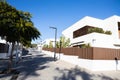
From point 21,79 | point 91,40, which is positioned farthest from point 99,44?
point 21,79

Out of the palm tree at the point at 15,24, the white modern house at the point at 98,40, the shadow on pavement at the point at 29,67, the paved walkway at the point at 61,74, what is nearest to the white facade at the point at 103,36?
the white modern house at the point at 98,40

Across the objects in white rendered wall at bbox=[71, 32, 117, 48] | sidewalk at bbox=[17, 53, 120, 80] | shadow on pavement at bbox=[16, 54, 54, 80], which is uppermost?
white rendered wall at bbox=[71, 32, 117, 48]

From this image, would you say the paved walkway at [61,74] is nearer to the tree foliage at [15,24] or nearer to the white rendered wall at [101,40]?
the tree foliage at [15,24]

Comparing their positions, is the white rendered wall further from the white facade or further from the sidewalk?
the sidewalk

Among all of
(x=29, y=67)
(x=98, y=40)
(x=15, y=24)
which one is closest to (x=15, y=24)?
(x=15, y=24)

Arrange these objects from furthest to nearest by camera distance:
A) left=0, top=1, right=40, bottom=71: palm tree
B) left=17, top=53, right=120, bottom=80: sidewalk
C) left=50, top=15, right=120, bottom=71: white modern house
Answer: left=50, top=15, right=120, bottom=71: white modern house < left=17, top=53, right=120, bottom=80: sidewalk < left=0, top=1, right=40, bottom=71: palm tree

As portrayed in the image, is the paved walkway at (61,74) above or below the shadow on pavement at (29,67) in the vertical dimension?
below

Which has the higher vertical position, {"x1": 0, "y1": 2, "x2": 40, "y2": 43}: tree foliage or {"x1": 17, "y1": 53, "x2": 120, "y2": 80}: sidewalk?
{"x1": 0, "y1": 2, "x2": 40, "y2": 43}: tree foliage

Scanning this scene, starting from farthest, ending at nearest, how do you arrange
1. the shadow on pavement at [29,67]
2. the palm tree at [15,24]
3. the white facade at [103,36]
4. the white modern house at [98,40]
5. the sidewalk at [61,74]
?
the white facade at [103,36] < the white modern house at [98,40] < the shadow on pavement at [29,67] < the sidewalk at [61,74] < the palm tree at [15,24]

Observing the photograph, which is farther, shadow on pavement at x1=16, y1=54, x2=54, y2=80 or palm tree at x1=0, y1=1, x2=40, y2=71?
shadow on pavement at x1=16, y1=54, x2=54, y2=80

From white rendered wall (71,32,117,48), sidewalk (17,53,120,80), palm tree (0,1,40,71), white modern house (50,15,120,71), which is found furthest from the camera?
white rendered wall (71,32,117,48)

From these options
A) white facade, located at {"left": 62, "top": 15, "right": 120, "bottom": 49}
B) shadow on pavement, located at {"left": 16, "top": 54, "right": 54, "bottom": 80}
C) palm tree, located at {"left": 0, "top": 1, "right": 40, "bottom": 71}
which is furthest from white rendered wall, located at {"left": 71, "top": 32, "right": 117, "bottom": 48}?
palm tree, located at {"left": 0, "top": 1, "right": 40, "bottom": 71}

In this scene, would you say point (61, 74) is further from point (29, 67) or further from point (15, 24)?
point (15, 24)

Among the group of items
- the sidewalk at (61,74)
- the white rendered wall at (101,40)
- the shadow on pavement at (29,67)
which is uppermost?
the white rendered wall at (101,40)
